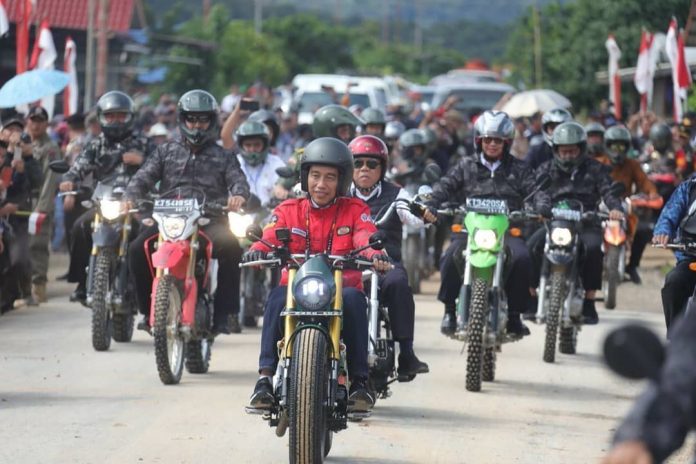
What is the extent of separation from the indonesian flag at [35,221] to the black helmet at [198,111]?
383 cm

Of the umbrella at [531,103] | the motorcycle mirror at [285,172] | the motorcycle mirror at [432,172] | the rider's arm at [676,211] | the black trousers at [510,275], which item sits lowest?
the black trousers at [510,275]

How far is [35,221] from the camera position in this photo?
1559 cm

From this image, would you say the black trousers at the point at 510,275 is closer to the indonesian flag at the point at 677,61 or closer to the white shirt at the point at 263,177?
the white shirt at the point at 263,177

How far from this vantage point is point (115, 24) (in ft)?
134

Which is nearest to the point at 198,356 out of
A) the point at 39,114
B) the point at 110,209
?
the point at 110,209

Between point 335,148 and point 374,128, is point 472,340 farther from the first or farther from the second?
point 374,128

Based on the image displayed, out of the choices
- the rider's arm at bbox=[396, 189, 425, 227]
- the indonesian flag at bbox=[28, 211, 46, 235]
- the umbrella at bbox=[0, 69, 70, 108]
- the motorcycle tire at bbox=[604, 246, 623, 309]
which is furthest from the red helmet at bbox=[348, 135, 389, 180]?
the motorcycle tire at bbox=[604, 246, 623, 309]

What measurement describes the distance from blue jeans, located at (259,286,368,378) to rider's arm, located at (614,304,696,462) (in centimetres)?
412

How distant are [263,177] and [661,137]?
1003 cm

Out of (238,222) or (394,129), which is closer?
(238,222)

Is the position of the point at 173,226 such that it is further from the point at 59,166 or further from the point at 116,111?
the point at 116,111

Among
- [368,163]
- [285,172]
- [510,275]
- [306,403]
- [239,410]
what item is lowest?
[239,410]

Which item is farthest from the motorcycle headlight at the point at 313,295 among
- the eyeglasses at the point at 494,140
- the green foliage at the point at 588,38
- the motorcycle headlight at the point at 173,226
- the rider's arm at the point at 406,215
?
the green foliage at the point at 588,38

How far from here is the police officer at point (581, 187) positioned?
1346cm
